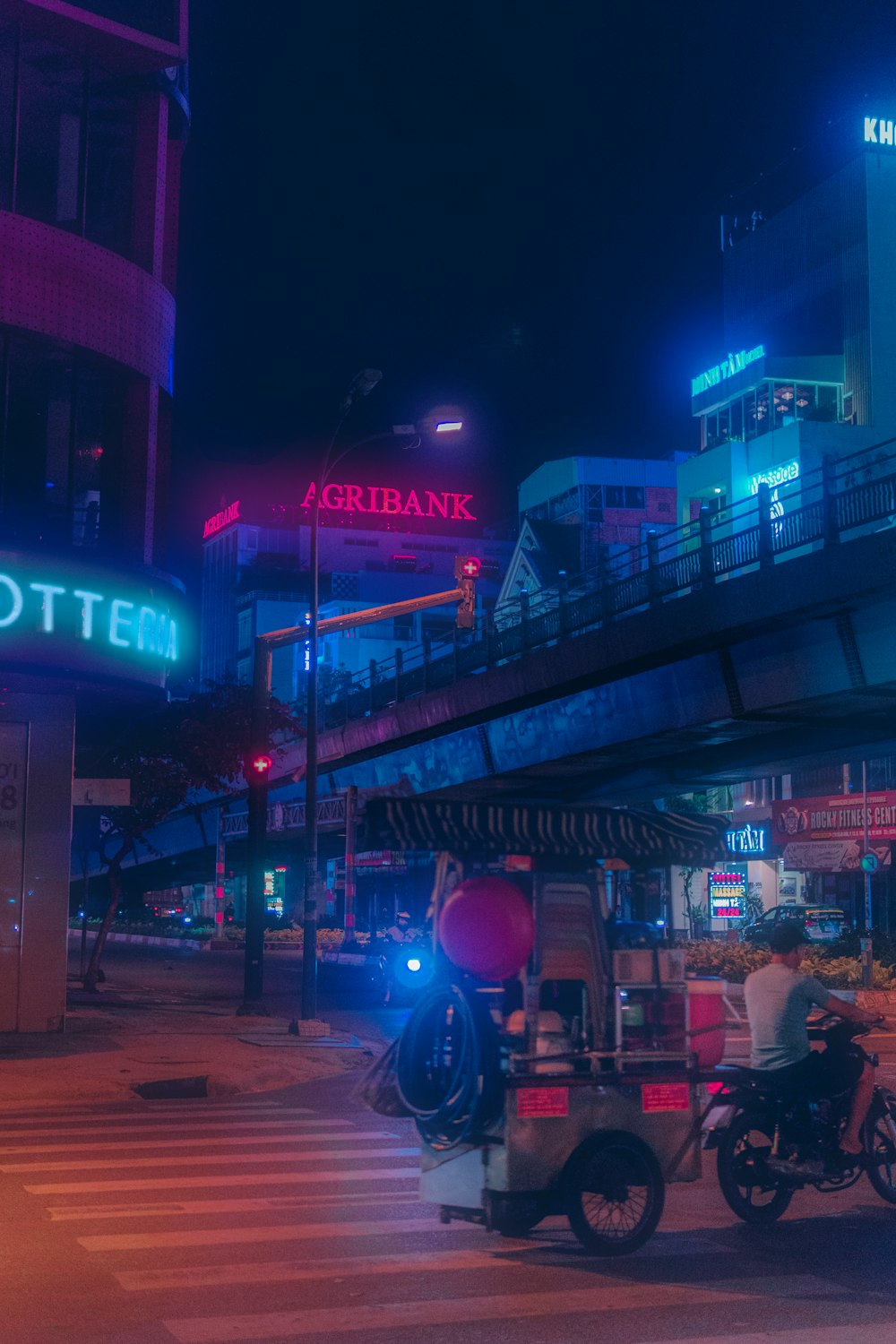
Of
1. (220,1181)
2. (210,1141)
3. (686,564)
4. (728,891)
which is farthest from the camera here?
(728,891)

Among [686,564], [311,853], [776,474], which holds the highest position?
[776,474]

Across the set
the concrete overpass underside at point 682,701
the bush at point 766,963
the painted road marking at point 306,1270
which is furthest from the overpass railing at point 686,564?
the painted road marking at point 306,1270

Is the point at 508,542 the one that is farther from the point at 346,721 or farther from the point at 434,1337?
the point at 434,1337

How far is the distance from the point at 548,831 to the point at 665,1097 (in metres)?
1.77

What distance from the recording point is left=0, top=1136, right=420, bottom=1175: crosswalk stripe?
11.7 m

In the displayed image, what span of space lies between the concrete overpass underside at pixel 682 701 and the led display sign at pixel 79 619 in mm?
5708

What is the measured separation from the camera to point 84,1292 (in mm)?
7727

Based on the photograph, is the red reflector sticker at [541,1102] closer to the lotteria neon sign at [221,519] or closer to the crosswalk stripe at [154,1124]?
the crosswalk stripe at [154,1124]

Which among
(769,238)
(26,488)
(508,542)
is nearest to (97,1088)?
(26,488)

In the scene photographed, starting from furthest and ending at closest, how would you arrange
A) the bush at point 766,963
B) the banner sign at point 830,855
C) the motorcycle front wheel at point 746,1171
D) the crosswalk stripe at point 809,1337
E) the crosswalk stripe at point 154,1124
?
the banner sign at point 830,855
the bush at point 766,963
the crosswalk stripe at point 154,1124
the motorcycle front wheel at point 746,1171
the crosswalk stripe at point 809,1337

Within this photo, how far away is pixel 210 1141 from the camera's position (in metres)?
13.3

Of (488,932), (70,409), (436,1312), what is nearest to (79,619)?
(70,409)

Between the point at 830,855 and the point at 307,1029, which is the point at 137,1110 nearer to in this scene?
the point at 307,1029

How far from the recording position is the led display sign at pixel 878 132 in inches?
2613
